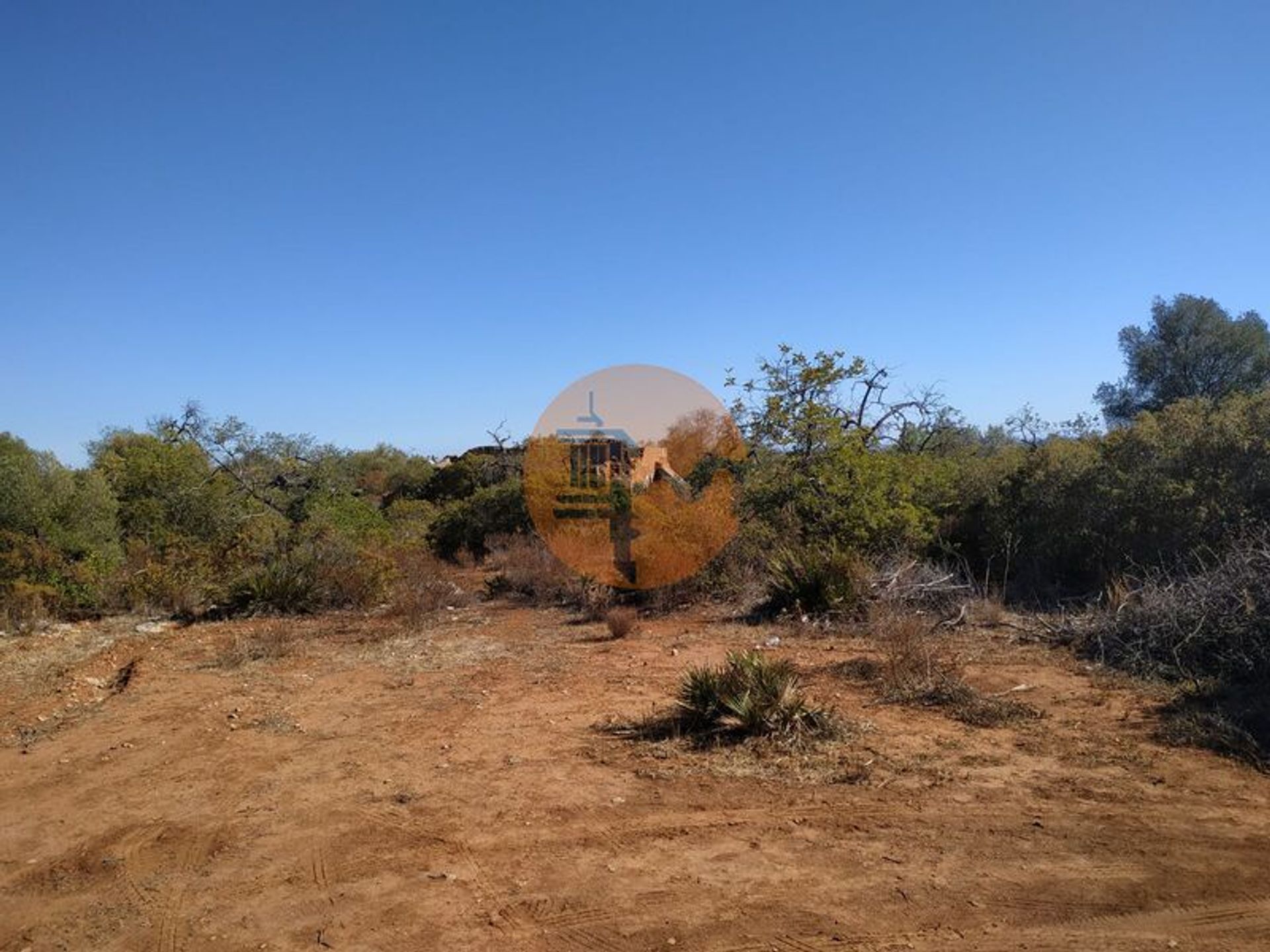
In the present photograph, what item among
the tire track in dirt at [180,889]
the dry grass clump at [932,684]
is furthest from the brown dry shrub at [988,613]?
the tire track in dirt at [180,889]

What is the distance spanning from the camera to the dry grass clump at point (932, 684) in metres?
6.53

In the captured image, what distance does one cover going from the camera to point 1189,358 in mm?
22156

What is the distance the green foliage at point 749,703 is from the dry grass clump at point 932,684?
3.85 feet

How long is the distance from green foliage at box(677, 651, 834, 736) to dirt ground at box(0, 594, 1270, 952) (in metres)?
0.26

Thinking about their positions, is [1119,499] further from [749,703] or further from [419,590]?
[419,590]

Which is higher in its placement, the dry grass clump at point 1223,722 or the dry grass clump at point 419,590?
the dry grass clump at point 419,590

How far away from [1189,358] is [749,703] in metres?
21.9

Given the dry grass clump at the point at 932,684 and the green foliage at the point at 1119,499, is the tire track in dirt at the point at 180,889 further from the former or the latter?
the green foliage at the point at 1119,499

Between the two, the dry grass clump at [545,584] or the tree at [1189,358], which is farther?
the tree at [1189,358]

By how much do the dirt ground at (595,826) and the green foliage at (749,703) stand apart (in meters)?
0.26

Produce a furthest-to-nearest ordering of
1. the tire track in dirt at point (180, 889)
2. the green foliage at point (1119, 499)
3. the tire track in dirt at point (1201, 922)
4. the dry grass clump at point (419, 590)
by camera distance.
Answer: the dry grass clump at point (419, 590) < the green foliage at point (1119, 499) < the tire track in dirt at point (180, 889) < the tire track in dirt at point (1201, 922)

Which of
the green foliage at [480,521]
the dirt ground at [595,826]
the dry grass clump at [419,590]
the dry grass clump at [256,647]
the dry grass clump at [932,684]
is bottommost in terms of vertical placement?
the dirt ground at [595,826]

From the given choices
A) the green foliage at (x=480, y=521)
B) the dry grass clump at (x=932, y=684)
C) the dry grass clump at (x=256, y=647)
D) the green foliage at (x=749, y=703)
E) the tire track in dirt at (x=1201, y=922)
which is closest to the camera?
the tire track in dirt at (x=1201, y=922)

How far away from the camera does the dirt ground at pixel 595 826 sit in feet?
12.1
